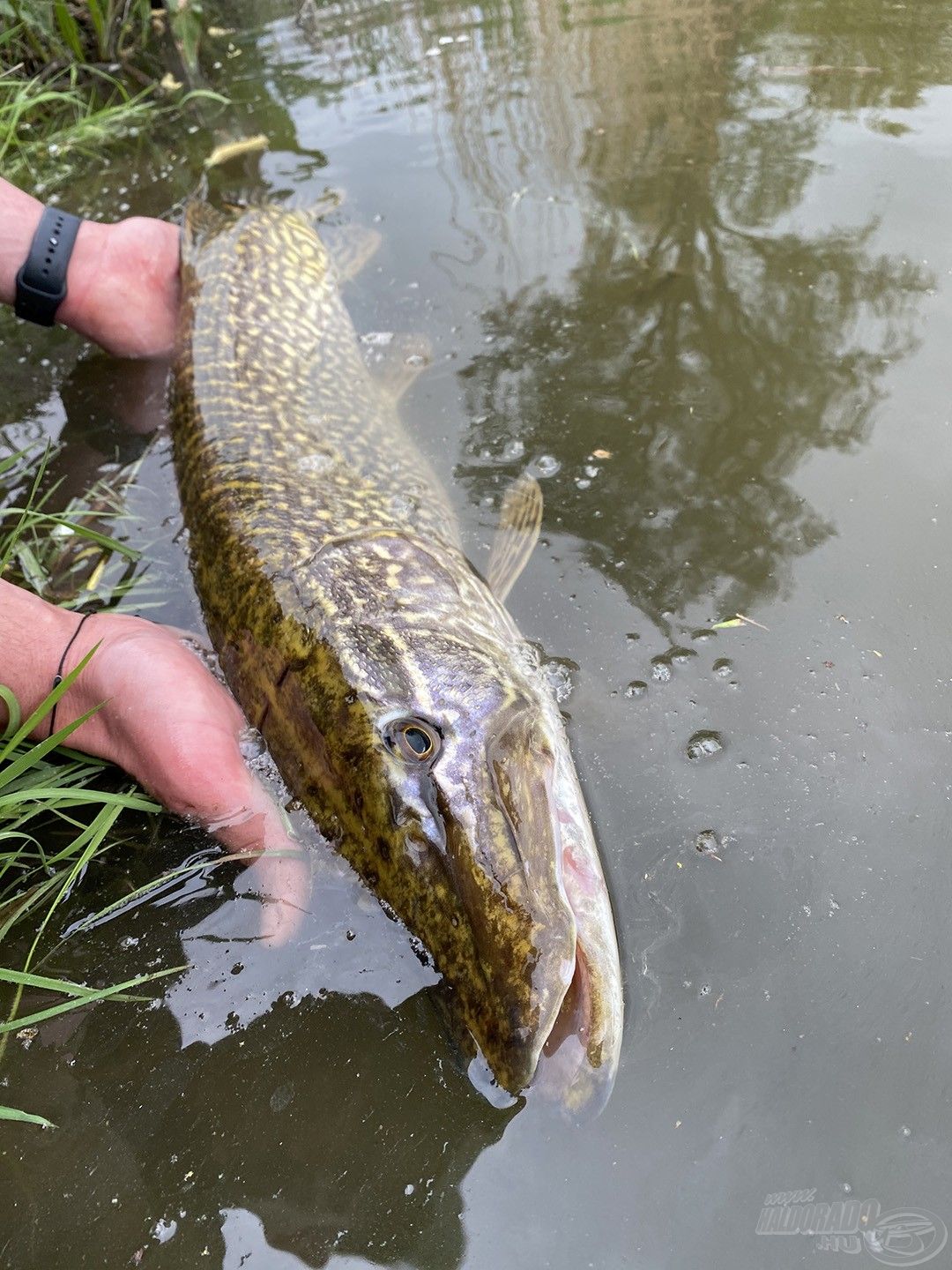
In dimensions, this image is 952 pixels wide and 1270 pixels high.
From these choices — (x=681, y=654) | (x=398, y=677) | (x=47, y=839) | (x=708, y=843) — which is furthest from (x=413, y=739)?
(x=47, y=839)

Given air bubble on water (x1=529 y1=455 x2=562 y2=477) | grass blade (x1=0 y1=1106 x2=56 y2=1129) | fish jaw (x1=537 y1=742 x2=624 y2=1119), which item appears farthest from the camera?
air bubble on water (x1=529 y1=455 x2=562 y2=477)

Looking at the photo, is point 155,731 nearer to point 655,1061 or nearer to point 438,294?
point 655,1061

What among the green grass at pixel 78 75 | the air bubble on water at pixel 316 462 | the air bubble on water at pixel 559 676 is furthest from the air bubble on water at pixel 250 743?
the green grass at pixel 78 75

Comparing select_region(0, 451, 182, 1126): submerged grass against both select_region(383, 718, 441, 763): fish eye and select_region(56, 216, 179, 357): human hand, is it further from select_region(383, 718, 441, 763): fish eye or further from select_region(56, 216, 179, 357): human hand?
select_region(56, 216, 179, 357): human hand

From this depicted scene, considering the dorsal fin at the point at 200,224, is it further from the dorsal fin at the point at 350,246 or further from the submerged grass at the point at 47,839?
the submerged grass at the point at 47,839

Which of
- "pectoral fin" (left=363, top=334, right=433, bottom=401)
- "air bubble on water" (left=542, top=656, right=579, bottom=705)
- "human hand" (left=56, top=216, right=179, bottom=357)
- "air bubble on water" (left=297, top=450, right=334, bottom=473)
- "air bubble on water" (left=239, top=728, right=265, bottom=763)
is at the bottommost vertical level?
"air bubble on water" (left=239, top=728, right=265, bottom=763)

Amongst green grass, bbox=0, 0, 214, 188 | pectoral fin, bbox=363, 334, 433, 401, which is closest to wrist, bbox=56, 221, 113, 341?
pectoral fin, bbox=363, 334, 433, 401

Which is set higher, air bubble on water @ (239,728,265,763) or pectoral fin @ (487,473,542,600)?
pectoral fin @ (487,473,542,600)

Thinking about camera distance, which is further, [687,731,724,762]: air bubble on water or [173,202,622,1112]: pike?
[687,731,724,762]: air bubble on water

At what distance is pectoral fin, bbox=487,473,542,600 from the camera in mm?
2582

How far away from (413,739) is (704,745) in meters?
0.79

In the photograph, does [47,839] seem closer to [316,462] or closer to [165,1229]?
[165,1229]

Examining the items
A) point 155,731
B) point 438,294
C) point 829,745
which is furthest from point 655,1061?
point 438,294

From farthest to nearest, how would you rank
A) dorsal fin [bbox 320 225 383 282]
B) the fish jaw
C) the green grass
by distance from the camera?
the green grass, dorsal fin [bbox 320 225 383 282], the fish jaw
